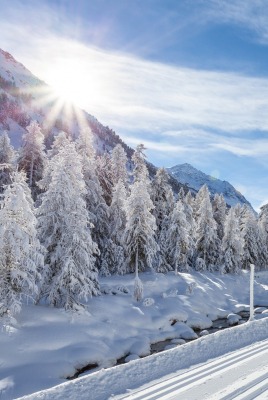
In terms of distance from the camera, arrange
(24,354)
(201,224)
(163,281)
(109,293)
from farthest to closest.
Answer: (201,224), (163,281), (109,293), (24,354)

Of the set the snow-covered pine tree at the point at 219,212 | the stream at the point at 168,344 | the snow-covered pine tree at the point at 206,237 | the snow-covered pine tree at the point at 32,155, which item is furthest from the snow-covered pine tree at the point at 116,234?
the snow-covered pine tree at the point at 219,212

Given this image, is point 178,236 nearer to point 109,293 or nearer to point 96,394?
point 109,293

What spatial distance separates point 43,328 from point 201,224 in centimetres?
3401

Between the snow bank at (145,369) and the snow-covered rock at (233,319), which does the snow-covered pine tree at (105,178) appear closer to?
the snow-covered rock at (233,319)

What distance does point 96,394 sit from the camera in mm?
9125

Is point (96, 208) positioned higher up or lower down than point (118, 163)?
lower down

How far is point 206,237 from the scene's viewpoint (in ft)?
169

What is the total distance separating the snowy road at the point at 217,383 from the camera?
8594 millimetres

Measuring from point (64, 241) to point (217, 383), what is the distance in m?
16.7

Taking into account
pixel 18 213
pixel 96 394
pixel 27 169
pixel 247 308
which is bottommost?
pixel 247 308

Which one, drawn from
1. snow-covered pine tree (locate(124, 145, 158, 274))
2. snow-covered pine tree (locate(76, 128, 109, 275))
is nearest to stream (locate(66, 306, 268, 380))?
snow-covered pine tree (locate(124, 145, 158, 274))

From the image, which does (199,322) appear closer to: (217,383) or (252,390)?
(217,383)

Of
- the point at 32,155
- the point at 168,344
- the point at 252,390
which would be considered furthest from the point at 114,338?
the point at 32,155

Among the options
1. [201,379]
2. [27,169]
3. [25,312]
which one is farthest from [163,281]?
[201,379]
